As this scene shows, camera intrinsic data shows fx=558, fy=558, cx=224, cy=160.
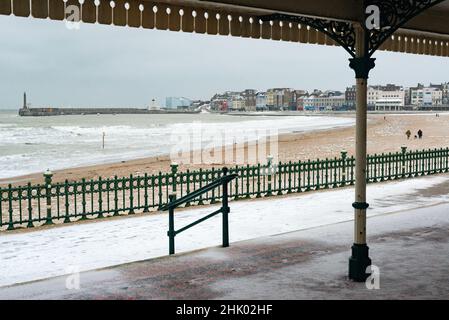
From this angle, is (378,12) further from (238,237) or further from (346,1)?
(238,237)

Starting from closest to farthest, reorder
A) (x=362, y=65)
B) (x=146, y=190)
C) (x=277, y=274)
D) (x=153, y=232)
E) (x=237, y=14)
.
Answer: (x=362, y=65), (x=277, y=274), (x=237, y=14), (x=153, y=232), (x=146, y=190)

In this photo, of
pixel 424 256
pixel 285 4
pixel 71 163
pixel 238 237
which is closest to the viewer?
pixel 285 4

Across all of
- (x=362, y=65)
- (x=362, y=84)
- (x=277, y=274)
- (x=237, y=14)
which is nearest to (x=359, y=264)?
(x=277, y=274)

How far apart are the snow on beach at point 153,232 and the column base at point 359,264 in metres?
3.41

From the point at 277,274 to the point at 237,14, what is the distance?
431 cm

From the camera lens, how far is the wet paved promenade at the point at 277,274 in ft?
22.6

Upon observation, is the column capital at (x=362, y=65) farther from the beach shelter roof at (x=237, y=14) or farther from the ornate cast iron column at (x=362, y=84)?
the beach shelter roof at (x=237, y=14)

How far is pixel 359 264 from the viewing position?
24.2 feet

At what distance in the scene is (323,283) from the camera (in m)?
7.29

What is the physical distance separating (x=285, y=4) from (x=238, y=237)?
4733mm

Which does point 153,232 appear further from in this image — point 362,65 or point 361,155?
point 362,65

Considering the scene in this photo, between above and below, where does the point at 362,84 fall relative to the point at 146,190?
above

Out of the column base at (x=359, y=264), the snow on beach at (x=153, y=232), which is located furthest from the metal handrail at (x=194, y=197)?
the column base at (x=359, y=264)
